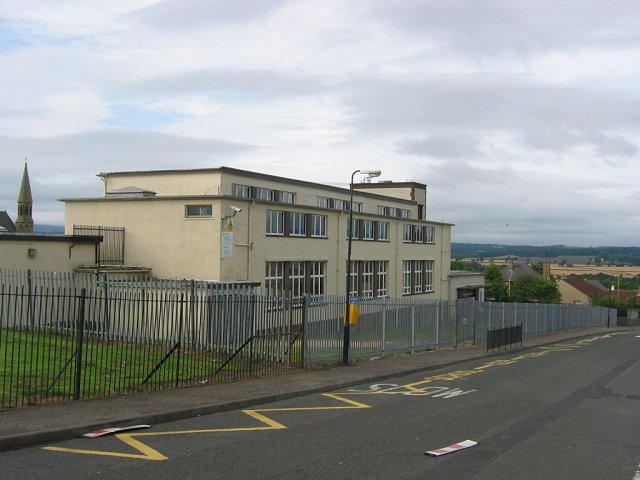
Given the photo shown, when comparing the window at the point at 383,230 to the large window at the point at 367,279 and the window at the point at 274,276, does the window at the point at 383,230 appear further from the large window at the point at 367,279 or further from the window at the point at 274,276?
the window at the point at 274,276

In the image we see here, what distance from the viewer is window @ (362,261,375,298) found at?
45344mm

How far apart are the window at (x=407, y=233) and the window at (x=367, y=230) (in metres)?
4.80

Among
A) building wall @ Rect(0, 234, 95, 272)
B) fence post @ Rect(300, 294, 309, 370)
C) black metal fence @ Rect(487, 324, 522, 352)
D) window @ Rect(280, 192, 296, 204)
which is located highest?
window @ Rect(280, 192, 296, 204)

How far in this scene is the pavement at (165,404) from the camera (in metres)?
9.53

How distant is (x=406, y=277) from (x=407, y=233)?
3303mm

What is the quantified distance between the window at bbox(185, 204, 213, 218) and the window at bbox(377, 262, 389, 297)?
1754 cm

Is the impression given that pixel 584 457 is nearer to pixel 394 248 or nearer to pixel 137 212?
pixel 137 212

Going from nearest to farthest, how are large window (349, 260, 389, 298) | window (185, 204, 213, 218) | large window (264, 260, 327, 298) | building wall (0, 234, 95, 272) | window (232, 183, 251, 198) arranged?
building wall (0, 234, 95, 272)
window (185, 204, 213, 218)
large window (264, 260, 327, 298)
window (232, 183, 251, 198)
large window (349, 260, 389, 298)

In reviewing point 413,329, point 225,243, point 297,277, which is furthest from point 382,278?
point 413,329

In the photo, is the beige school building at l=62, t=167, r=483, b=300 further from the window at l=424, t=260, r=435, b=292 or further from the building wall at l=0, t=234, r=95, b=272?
Result: the building wall at l=0, t=234, r=95, b=272

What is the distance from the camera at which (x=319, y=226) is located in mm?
39812

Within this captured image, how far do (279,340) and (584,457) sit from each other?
937cm

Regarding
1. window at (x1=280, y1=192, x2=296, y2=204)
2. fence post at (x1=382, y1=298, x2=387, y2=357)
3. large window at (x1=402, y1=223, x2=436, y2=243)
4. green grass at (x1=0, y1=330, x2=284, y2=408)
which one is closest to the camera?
green grass at (x1=0, y1=330, x2=284, y2=408)

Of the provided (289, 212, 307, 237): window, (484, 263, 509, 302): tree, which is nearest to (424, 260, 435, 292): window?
(289, 212, 307, 237): window
